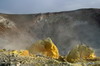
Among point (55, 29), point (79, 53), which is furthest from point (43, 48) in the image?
point (55, 29)

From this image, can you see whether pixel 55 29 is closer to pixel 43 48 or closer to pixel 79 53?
pixel 43 48

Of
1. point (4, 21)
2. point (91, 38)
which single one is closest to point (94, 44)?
point (91, 38)

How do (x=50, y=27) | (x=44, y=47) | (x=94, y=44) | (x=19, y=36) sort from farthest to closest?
(x=50, y=27) → (x=19, y=36) → (x=94, y=44) → (x=44, y=47)

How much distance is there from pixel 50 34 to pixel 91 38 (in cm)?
1034

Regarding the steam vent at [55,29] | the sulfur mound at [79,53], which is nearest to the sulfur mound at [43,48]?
the sulfur mound at [79,53]

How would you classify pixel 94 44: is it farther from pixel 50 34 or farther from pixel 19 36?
pixel 19 36

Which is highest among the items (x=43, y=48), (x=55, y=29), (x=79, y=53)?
(x=55, y=29)

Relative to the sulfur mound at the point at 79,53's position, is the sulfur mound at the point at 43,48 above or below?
above

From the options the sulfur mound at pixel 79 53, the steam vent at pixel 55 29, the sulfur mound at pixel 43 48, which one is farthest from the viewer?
the steam vent at pixel 55 29

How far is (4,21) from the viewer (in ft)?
219

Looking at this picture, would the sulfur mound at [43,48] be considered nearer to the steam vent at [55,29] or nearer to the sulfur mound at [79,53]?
the sulfur mound at [79,53]

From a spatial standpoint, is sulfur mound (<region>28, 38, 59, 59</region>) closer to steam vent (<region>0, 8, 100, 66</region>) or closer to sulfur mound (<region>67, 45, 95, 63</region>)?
sulfur mound (<region>67, 45, 95, 63</region>)

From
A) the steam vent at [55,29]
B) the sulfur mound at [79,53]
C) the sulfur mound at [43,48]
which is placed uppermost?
the steam vent at [55,29]

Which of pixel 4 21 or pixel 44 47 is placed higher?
pixel 4 21
